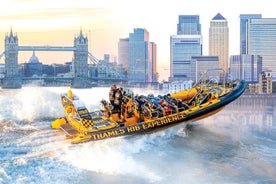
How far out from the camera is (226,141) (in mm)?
12383

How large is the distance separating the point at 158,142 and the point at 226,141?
81.1 inches

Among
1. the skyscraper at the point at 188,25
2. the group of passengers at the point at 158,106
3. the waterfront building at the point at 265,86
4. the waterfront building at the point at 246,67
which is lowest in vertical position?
the waterfront building at the point at 265,86

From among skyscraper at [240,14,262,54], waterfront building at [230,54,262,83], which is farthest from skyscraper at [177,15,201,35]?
waterfront building at [230,54,262,83]

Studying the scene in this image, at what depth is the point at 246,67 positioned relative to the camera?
115 meters

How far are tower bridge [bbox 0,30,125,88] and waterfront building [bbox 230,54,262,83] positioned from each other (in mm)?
41311

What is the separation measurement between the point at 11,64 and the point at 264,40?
72.8 meters

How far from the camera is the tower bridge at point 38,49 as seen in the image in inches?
3386

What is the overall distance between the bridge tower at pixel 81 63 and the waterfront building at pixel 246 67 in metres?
40.9

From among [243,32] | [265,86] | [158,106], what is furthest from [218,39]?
[158,106]

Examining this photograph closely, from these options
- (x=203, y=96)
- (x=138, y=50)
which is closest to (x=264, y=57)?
(x=138, y=50)

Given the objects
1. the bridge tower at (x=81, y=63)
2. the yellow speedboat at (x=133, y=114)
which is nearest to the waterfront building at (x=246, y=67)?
the bridge tower at (x=81, y=63)

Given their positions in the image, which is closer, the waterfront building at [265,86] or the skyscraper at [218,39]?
the waterfront building at [265,86]

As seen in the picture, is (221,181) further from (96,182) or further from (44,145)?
(44,145)

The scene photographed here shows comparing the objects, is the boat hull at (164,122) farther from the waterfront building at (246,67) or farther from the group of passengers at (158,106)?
the waterfront building at (246,67)
